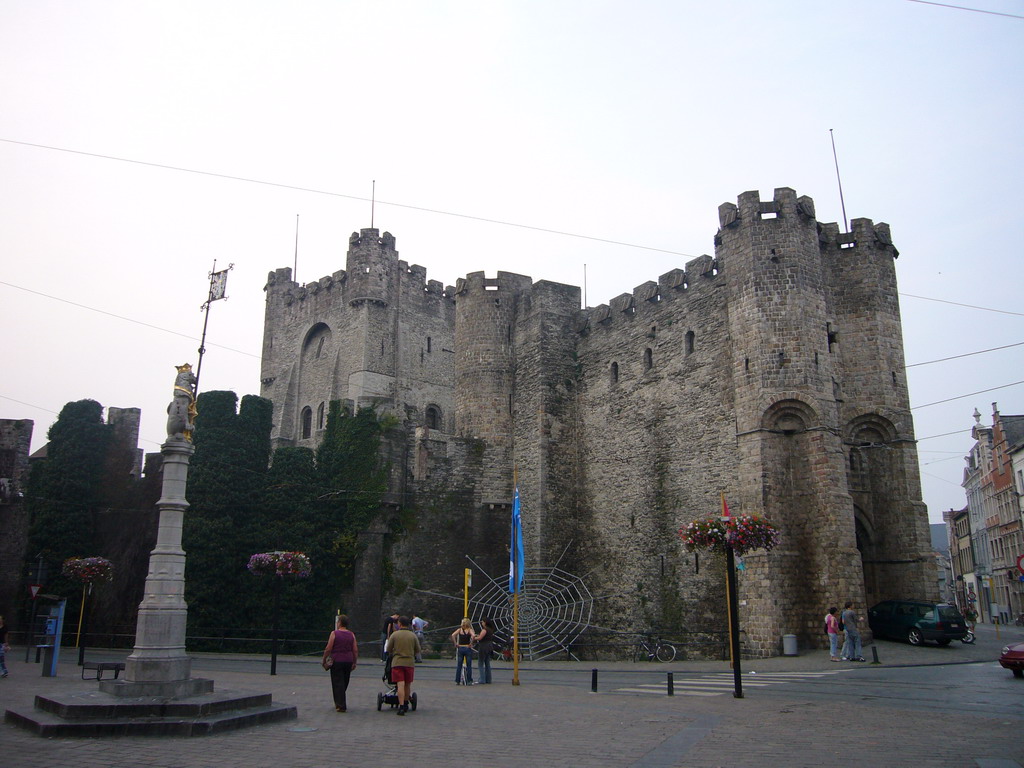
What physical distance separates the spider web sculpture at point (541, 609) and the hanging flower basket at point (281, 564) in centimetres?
874

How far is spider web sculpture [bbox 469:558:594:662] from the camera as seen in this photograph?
26.2m

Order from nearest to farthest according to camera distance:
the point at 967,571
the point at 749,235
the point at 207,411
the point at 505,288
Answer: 1. the point at 749,235
2. the point at 207,411
3. the point at 505,288
4. the point at 967,571

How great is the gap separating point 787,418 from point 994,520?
4564 cm

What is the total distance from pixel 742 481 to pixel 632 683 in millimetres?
7551

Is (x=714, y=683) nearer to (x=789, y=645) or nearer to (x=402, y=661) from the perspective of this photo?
(x=789, y=645)

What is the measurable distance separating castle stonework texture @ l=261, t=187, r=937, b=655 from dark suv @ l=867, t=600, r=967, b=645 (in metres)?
1.58

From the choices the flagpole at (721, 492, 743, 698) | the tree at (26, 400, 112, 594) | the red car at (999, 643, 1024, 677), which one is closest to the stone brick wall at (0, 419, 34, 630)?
the tree at (26, 400, 112, 594)

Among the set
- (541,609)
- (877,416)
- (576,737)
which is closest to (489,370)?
(541,609)

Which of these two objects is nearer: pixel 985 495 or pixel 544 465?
pixel 544 465

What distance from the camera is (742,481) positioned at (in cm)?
2211

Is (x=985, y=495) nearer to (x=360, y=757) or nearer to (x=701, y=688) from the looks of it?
(x=701, y=688)

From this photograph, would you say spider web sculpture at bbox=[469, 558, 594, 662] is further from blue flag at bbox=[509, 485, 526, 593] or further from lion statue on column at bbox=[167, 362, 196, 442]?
lion statue on column at bbox=[167, 362, 196, 442]

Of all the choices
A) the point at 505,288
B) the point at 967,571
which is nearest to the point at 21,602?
the point at 505,288

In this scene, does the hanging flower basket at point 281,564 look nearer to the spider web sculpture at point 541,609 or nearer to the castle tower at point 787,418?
the spider web sculpture at point 541,609
